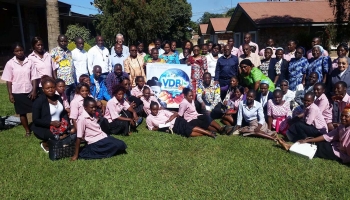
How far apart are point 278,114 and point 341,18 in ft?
29.6

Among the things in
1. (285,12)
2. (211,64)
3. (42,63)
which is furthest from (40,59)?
(285,12)

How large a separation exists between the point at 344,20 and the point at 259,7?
10405mm

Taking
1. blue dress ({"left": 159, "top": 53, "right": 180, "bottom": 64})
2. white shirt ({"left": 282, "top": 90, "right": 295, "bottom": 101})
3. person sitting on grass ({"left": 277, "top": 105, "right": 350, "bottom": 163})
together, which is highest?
blue dress ({"left": 159, "top": 53, "right": 180, "bottom": 64})

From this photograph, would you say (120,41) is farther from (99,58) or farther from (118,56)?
(99,58)

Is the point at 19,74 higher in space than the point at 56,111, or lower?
higher

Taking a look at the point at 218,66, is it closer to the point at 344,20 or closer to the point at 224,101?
the point at 224,101

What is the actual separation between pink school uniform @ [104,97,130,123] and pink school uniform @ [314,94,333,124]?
13.3 ft

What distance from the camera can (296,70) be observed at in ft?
24.0

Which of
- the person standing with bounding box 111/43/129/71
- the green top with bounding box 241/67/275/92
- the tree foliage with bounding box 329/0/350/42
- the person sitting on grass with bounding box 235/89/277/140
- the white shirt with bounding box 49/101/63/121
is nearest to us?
the white shirt with bounding box 49/101/63/121

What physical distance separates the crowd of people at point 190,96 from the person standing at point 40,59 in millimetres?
19

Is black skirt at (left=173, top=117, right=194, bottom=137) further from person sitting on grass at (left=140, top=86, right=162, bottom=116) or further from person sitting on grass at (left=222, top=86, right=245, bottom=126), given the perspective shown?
person sitting on grass at (left=222, top=86, right=245, bottom=126)

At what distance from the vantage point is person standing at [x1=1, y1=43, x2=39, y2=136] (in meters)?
6.20

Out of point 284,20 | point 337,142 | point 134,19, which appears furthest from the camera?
point 134,19

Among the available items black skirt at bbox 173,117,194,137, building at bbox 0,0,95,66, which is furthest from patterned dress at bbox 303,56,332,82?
building at bbox 0,0,95,66
